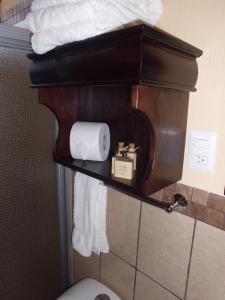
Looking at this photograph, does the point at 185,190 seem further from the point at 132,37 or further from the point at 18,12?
the point at 18,12

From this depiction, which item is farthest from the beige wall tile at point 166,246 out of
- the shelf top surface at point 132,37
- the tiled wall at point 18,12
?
the tiled wall at point 18,12

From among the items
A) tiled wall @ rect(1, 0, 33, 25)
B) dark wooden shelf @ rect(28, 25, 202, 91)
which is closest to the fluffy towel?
dark wooden shelf @ rect(28, 25, 202, 91)

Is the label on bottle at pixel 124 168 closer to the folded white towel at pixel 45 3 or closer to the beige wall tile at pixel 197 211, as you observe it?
the beige wall tile at pixel 197 211

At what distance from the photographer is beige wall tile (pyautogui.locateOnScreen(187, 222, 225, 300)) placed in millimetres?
624

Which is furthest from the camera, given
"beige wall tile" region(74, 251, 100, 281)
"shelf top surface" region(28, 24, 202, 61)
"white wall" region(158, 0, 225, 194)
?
"beige wall tile" region(74, 251, 100, 281)

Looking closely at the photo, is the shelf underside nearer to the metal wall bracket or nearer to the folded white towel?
the metal wall bracket

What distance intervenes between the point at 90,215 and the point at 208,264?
42 centimetres

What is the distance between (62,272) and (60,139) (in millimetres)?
801

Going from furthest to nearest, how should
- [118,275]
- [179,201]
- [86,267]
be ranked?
[86,267]
[118,275]
[179,201]

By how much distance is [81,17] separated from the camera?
1.65ft

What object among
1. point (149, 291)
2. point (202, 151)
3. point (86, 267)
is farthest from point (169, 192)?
point (86, 267)

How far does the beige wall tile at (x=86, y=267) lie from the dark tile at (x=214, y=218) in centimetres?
62

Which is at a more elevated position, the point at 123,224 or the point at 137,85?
the point at 137,85

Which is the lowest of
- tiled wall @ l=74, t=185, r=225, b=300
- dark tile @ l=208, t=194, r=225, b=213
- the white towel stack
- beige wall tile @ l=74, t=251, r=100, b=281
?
beige wall tile @ l=74, t=251, r=100, b=281
